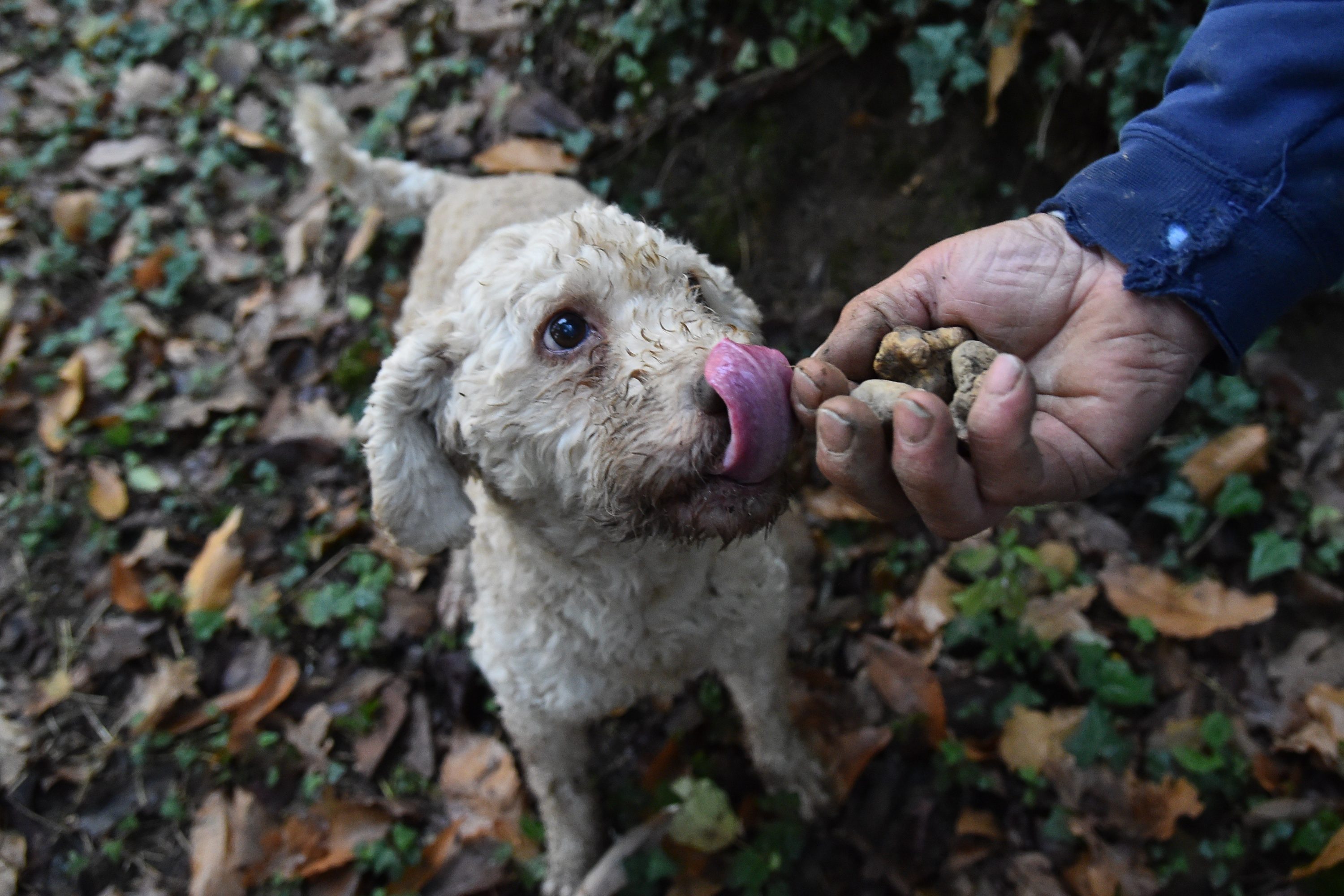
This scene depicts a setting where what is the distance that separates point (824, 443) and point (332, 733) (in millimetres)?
2581

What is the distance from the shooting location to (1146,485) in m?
3.17

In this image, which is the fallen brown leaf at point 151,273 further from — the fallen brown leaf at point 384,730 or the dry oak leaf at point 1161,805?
the dry oak leaf at point 1161,805

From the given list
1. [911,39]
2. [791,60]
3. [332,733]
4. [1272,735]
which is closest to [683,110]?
[791,60]

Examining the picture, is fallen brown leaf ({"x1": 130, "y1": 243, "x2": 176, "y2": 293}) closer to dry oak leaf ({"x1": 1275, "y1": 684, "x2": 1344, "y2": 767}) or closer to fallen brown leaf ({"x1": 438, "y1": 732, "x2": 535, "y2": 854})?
fallen brown leaf ({"x1": 438, "y1": 732, "x2": 535, "y2": 854})

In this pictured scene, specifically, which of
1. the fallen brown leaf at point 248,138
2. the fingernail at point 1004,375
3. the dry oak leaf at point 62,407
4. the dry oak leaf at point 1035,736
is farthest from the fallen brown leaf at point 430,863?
the fallen brown leaf at point 248,138

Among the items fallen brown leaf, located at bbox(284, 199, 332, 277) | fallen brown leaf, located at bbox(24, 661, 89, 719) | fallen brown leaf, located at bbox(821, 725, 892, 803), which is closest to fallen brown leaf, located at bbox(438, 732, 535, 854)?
fallen brown leaf, located at bbox(821, 725, 892, 803)

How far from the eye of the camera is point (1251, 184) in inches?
66.6

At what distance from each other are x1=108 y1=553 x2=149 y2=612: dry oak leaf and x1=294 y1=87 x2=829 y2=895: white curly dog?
1.87 meters

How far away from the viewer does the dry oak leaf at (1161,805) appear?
2424 mm

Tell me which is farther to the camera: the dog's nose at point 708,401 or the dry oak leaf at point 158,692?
the dry oak leaf at point 158,692

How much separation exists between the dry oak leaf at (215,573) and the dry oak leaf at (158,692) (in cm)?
24

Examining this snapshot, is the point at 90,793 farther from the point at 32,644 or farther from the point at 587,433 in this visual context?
the point at 587,433

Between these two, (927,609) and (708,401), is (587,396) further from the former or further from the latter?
(927,609)

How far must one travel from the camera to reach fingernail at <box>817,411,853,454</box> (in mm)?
1439
